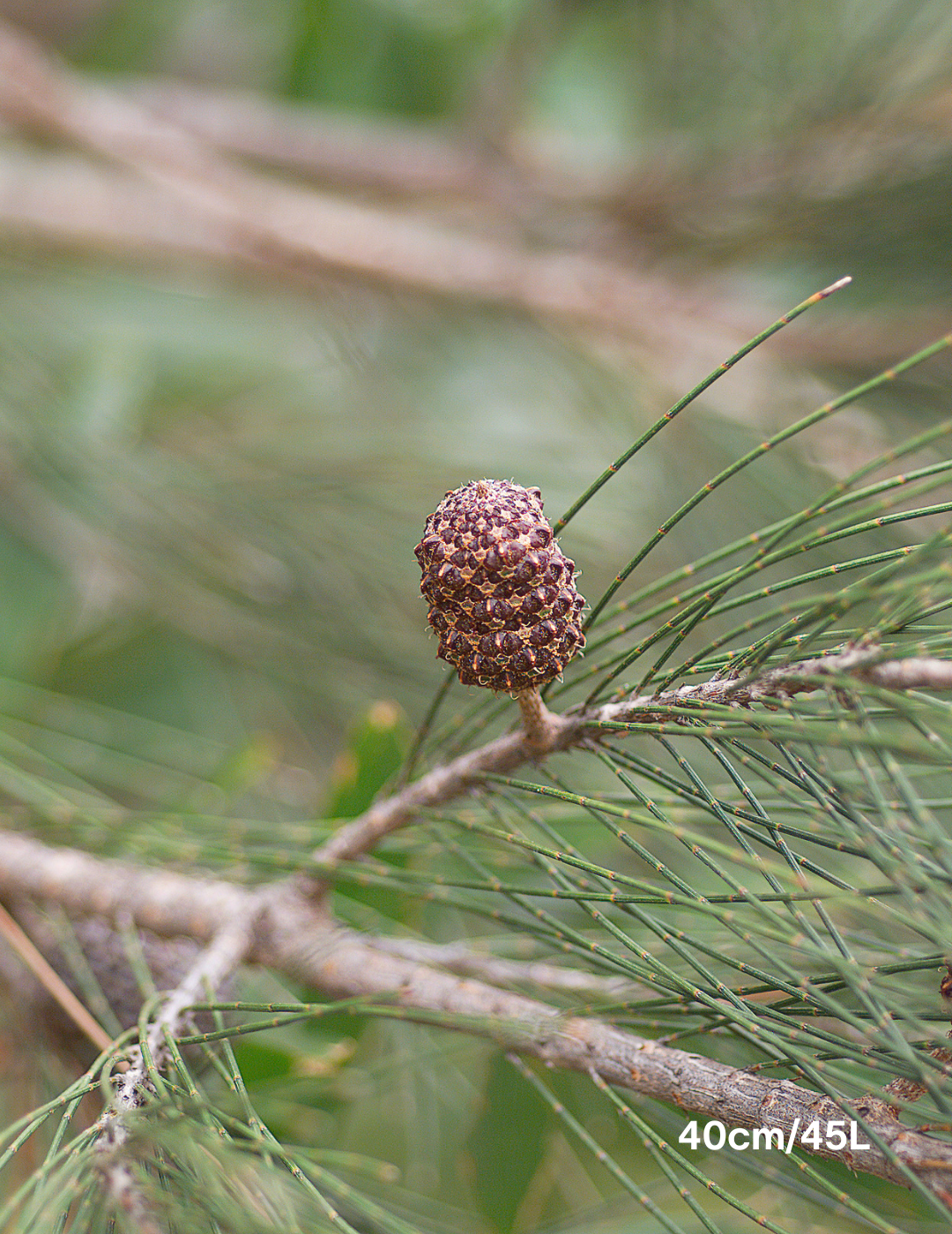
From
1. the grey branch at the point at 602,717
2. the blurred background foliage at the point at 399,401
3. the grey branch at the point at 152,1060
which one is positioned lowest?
the grey branch at the point at 152,1060

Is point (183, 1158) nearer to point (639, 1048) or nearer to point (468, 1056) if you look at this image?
point (639, 1048)

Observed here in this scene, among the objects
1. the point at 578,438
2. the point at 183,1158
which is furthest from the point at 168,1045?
the point at 578,438

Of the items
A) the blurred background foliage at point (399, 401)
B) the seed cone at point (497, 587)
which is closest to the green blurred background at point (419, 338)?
the blurred background foliage at point (399, 401)

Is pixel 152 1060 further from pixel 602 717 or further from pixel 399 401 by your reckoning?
pixel 399 401

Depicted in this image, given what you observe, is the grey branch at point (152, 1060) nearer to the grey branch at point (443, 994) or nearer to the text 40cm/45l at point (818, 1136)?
the grey branch at point (443, 994)

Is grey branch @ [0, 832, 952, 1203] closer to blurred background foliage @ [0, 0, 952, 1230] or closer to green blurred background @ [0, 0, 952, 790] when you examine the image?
blurred background foliage @ [0, 0, 952, 1230]

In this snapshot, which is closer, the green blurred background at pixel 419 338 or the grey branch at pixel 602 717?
the grey branch at pixel 602 717

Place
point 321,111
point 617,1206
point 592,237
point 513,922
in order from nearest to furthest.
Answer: point 513,922 < point 617,1206 < point 592,237 < point 321,111
